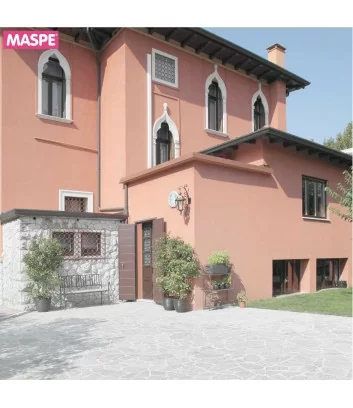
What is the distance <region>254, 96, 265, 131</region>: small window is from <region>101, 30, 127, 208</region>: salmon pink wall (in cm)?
709

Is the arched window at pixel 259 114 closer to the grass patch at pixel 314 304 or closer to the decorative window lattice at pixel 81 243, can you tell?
the grass patch at pixel 314 304

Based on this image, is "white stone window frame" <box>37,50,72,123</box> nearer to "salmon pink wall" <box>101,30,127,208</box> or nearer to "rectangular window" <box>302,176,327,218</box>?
"salmon pink wall" <box>101,30,127,208</box>

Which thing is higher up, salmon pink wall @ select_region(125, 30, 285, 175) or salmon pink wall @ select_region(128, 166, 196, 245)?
salmon pink wall @ select_region(125, 30, 285, 175)

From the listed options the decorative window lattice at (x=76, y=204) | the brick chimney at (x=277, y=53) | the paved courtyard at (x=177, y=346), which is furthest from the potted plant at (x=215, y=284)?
the brick chimney at (x=277, y=53)

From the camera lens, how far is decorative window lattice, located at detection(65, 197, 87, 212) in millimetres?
13547

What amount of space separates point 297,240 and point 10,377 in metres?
9.79

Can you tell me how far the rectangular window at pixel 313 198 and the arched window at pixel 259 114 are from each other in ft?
16.4

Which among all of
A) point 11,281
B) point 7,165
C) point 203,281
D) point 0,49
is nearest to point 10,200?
point 7,165

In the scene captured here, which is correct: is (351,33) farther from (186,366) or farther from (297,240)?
(297,240)

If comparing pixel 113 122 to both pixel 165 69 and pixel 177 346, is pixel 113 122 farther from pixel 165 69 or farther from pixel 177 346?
pixel 177 346

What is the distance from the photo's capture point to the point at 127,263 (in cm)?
1147

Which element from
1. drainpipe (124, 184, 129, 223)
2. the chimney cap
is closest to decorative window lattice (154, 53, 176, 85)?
drainpipe (124, 184, 129, 223)

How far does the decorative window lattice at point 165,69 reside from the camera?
14.1 metres

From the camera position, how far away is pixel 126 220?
40.1ft
